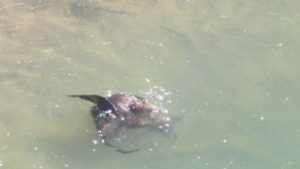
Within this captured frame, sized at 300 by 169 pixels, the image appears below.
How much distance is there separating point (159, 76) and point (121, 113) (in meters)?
0.75

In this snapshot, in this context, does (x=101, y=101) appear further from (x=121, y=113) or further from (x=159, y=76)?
(x=159, y=76)

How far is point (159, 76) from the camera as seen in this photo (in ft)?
18.0

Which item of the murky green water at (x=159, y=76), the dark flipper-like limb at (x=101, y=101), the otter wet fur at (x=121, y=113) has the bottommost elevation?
the murky green water at (x=159, y=76)

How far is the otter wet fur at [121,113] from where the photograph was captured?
479 cm

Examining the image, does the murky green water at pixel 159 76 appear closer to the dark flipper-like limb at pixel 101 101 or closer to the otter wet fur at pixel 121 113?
the otter wet fur at pixel 121 113

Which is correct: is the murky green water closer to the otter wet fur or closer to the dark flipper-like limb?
the otter wet fur

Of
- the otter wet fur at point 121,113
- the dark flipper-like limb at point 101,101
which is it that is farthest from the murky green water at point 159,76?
the dark flipper-like limb at point 101,101

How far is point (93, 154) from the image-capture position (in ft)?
15.3

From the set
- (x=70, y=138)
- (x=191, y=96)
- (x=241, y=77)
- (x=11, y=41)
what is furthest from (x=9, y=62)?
(x=241, y=77)

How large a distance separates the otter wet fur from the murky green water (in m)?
0.09

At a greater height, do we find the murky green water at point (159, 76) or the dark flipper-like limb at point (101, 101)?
the dark flipper-like limb at point (101, 101)

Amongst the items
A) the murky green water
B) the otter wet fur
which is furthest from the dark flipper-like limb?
the murky green water

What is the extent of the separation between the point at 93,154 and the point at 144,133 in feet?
1.32

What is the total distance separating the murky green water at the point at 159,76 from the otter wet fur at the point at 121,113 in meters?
0.09
